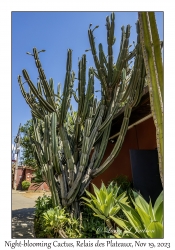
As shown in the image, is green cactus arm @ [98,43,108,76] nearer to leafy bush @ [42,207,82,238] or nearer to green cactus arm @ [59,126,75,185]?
green cactus arm @ [59,126,75,185]

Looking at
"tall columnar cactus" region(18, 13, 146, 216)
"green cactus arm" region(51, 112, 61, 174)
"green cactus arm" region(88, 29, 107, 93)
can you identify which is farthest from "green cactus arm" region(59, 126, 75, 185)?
"green cactus arm" region(88, 29, 107, 93)

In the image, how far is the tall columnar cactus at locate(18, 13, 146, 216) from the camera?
375cm

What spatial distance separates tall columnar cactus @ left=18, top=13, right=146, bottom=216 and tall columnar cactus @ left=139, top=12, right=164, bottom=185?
1949mm

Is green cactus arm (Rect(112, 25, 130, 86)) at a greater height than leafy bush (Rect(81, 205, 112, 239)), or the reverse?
green cactus arm (Rect(112, 25, 130, 86))

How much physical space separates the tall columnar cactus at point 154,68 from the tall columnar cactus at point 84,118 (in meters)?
1.95

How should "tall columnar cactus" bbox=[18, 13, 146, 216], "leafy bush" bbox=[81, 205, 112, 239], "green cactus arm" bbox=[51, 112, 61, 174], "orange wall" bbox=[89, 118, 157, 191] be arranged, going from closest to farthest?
"leafy bush" bbox=[81, 205, 112, 239]
"green cactus arm" bbox=[51, 112, 61, 174]
"tall columnar cactus" bbox=[18, 13, 146, 216]
"orange wall" bbox=[89, 118, 157, 191]

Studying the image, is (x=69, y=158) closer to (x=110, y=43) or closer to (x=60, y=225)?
(x=60, y=225)

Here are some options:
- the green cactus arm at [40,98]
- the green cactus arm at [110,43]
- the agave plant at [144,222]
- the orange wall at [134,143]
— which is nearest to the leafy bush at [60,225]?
the agave plant at [144,222]

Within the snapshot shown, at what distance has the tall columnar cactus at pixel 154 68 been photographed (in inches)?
60.8

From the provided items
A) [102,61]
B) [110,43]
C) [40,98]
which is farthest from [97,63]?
[40,98]

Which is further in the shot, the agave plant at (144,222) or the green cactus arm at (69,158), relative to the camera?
the green cactus arm at (69,158)

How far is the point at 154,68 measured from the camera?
1.60m

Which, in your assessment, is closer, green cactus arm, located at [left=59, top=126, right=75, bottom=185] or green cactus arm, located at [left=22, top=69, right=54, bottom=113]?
green cactus arm, located at [left=59, top=126, right=75, bottom=185]

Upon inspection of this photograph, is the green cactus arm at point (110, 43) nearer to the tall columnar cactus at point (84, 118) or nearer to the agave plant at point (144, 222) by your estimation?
the tall columnar cactus at point (84, 118)
